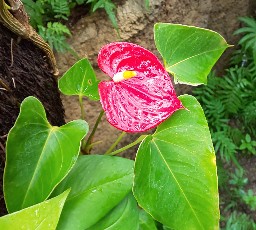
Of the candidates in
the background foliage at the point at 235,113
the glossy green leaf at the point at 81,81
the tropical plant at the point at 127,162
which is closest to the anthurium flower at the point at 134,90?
the tropical plant at the point at 127,162

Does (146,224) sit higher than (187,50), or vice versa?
(187,50)

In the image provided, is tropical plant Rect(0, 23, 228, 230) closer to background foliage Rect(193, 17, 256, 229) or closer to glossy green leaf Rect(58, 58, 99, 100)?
glossy green leaf Rect(58, 58, 99, 100)

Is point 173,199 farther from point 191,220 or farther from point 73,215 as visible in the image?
point 73,215

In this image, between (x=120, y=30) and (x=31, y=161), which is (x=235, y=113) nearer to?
(x=120, y=30)

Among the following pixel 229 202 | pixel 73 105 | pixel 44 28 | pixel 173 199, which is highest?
pixel 44 28

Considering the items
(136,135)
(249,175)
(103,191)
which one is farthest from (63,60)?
(249,175)

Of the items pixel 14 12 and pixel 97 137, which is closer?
pixel 14 12

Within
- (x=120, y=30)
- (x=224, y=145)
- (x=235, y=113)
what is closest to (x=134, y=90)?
(x=120, y=30)
